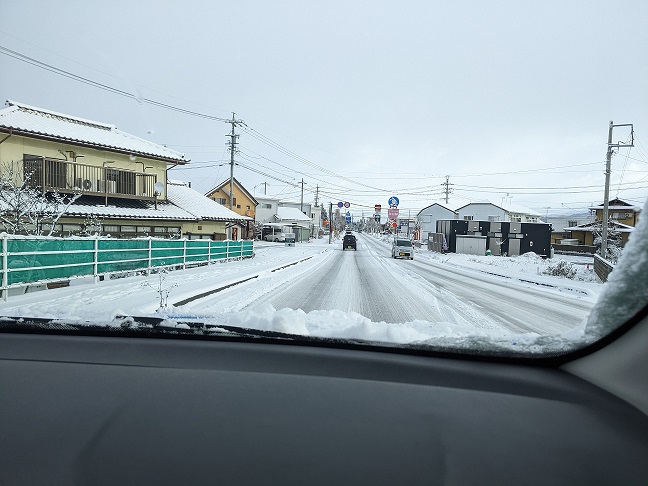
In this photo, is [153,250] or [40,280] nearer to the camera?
[40,280]

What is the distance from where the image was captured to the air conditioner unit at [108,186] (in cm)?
828

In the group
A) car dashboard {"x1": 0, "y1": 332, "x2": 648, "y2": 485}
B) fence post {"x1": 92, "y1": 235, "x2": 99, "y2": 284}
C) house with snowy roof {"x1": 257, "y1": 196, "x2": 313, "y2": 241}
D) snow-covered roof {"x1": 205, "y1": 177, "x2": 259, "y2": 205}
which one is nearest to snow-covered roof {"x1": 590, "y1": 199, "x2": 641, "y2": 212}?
car dashboard {"x1": 0, "y1": 332, "x2": 648, "y2": 485}

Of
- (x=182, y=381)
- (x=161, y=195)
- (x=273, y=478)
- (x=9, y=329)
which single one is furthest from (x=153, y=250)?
(x=273, y=478)

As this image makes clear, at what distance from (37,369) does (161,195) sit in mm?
11080

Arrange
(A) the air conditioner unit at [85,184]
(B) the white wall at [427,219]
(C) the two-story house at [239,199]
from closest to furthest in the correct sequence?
(A) the air conditioner unit at [85,184], (C) the two-story house at [239,199], (B) the white wall at [427,219]

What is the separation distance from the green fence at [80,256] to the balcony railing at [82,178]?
122cm

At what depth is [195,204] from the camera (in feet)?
61.6

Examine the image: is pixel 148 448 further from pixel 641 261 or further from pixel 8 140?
pixel 8 140

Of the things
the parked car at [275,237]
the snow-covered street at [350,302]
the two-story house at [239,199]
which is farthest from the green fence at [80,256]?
the parked car at [275,237]

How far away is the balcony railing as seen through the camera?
723cm

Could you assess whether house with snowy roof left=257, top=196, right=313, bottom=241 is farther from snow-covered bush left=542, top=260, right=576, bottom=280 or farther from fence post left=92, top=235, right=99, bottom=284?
snow-covered bush left=542, top=260, right=576, bottom=280

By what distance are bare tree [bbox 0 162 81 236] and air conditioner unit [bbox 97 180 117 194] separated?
0.52 meters

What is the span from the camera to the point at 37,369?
1.82 metres

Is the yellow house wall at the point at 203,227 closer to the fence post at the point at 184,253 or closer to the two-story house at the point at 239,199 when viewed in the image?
the fence post at the point at 184,253
